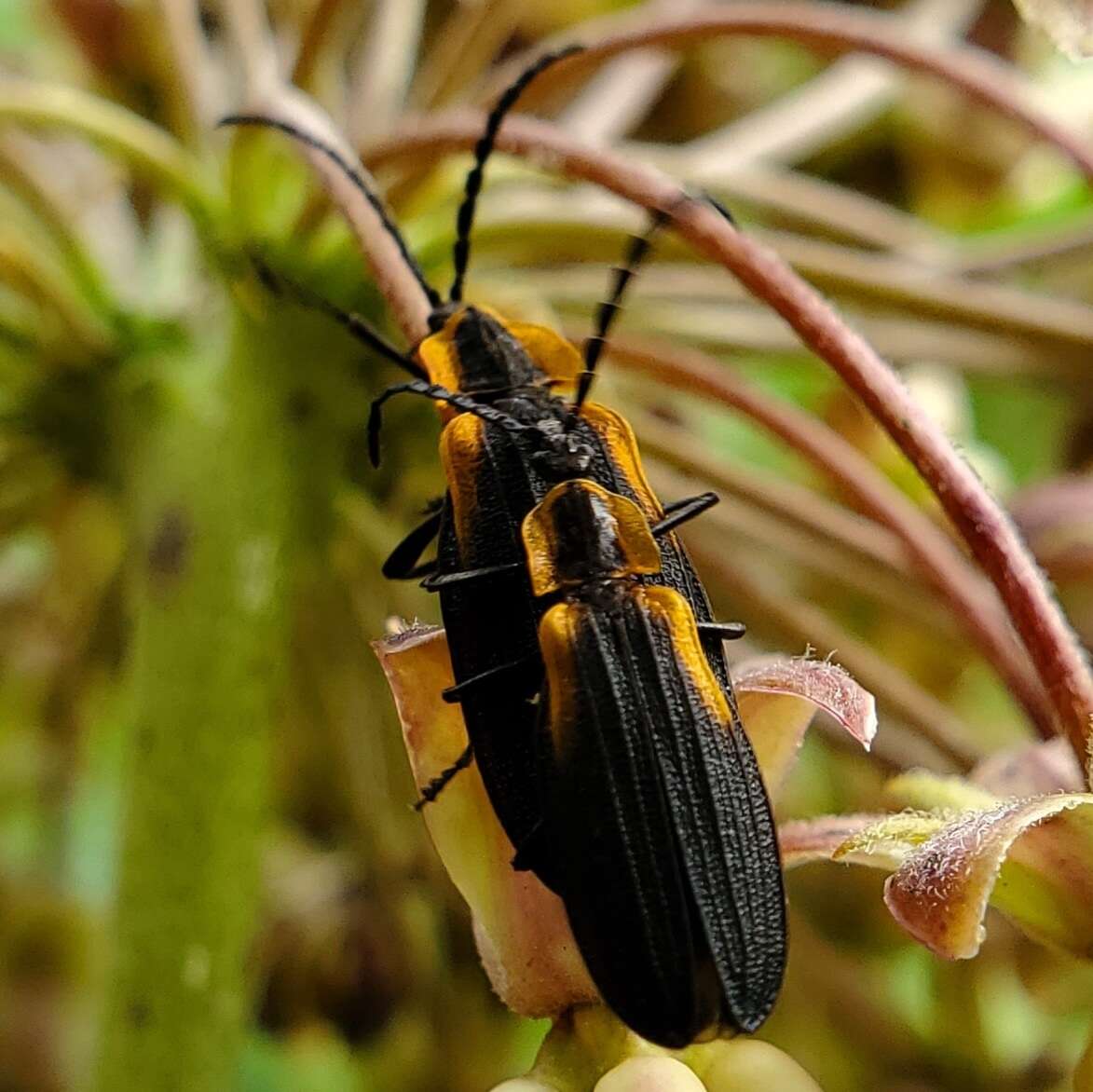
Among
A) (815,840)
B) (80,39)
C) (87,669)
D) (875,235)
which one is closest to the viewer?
(815,840)

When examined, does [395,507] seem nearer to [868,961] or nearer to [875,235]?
[875,235]

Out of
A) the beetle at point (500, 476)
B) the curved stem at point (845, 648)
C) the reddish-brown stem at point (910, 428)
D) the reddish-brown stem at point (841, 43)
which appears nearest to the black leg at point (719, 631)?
the beetle at point (500, 476)

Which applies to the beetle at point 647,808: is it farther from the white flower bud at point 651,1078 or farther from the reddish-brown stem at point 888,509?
the reddish-brown stem at point 888,509

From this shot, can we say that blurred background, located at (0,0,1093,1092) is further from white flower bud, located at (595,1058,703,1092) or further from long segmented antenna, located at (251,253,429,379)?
white flower bud, located at (595,1058,703,1092)

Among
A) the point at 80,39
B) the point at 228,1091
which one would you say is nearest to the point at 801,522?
the point at 228,1091

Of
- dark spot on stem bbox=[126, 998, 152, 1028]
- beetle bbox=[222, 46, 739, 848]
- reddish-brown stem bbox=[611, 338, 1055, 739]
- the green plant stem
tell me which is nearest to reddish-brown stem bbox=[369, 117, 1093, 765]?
beetle bbox=[222, 46, 739, 848]

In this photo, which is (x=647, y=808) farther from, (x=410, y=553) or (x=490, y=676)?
(x=410, y=553)

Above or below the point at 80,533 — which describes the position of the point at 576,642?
below

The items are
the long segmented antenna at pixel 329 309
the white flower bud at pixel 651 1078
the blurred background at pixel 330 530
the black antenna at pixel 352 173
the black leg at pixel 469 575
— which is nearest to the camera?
the white flower bud at pixel 651 1078
